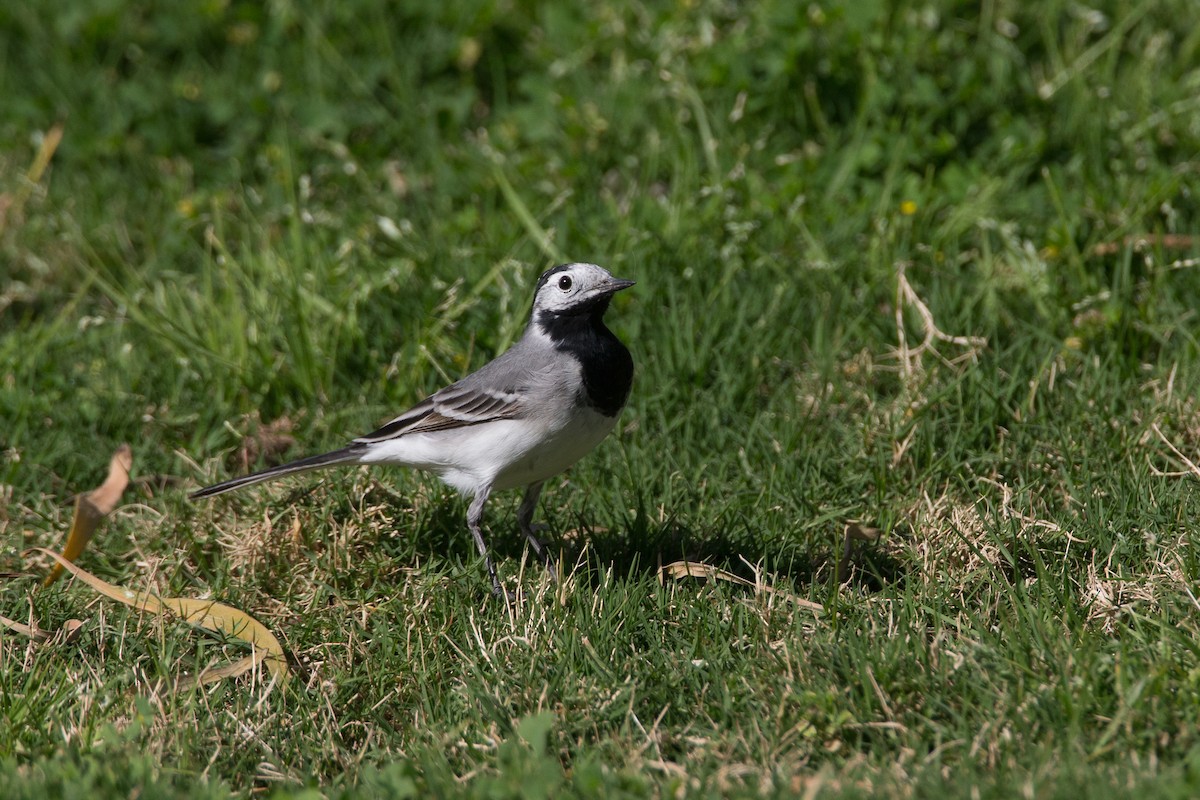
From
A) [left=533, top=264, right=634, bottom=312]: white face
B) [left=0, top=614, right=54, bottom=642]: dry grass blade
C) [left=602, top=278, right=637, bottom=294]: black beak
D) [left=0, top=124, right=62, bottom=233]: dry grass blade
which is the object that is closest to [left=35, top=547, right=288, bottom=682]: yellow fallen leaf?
[left=0, top=614, right=54, bottom=642]: dry grass blade

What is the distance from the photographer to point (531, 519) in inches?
226

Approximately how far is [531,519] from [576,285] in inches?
41.2

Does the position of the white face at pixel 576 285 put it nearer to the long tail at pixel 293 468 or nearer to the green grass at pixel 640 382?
the green grass at pixel 640 382

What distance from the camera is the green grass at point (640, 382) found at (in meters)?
4.14

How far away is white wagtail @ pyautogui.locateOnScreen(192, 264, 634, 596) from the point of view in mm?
5285

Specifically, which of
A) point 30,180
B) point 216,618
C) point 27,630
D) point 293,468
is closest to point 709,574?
point 293,468

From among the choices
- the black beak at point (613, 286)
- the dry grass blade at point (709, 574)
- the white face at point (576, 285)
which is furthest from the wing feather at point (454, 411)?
the dry grass blade at point (709, 574)

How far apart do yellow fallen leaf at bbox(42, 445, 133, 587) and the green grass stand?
10cm

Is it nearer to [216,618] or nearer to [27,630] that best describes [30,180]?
[27,630]

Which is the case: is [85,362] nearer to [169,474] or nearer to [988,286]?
[169,474]

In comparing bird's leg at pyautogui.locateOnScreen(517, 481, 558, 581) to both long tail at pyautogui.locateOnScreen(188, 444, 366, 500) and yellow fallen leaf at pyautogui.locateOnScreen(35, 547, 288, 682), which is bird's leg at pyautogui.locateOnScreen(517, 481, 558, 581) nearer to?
long tail at pyautogui.locateOnScreen(188, 444, 366, 500)

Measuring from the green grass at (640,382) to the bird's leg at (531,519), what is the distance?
13 cm

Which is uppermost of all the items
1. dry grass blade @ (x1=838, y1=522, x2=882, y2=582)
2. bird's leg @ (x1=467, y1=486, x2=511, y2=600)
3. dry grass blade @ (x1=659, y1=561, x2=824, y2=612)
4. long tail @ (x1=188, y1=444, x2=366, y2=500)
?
long tail @ (x1=188, y1=444, x2=366, y2=500)

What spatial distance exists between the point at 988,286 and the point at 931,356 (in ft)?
2.03
